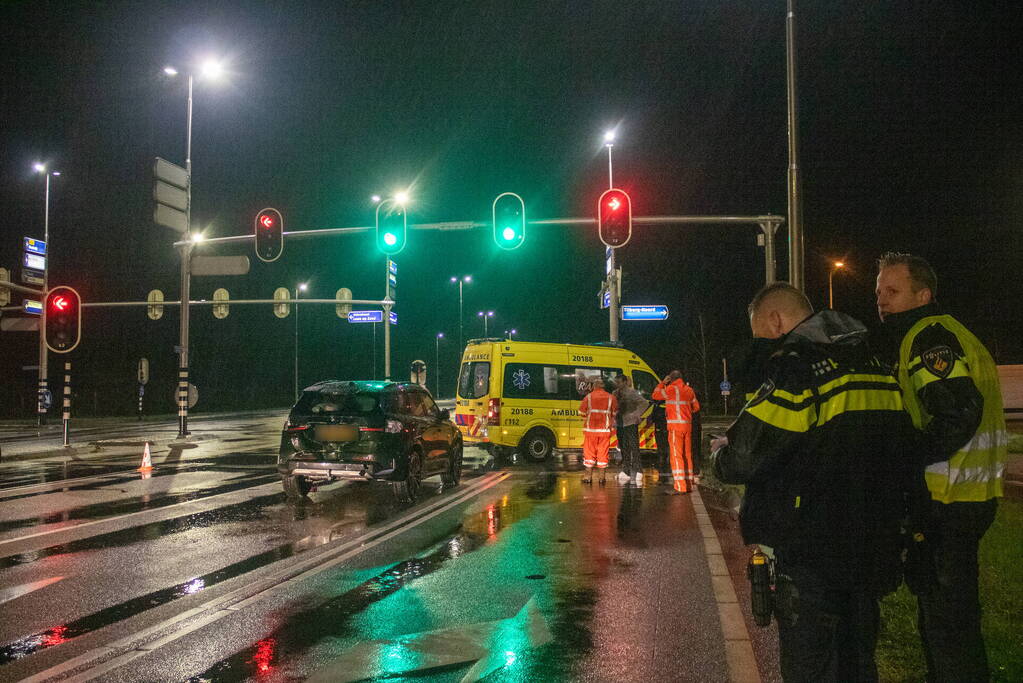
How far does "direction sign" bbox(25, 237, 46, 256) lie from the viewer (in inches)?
1201

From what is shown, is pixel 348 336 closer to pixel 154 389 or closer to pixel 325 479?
pixel 154 389

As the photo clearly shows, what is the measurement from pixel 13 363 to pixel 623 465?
50.0 metres

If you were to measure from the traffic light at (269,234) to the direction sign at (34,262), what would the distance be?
17461mm

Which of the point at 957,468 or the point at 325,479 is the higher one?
the point at 957,468

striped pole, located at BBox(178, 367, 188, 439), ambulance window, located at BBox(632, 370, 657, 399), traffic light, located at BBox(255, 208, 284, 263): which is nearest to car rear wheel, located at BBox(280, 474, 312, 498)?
traffic light, located at BBox(255, 208, 284, 263)

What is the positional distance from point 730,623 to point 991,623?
5.30 ft

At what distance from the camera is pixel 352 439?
442 inches

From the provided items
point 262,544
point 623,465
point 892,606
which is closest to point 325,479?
point 262,544

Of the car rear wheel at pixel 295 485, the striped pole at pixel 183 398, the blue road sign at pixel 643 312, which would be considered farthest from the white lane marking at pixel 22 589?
the striped pole at pixel 183 398

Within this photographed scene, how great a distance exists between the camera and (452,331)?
105m

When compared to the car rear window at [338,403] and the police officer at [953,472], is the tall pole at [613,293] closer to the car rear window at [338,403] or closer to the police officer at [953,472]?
the car rear window at [338,403]

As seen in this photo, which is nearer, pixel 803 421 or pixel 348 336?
pixel 803 421

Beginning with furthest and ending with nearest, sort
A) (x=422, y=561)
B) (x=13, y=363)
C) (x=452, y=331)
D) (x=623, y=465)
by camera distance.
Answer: (x=452, y=331), (x=13, y=363), (x=623, y=465), (x=422, y=561)

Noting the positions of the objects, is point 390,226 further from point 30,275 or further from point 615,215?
point 30,275
